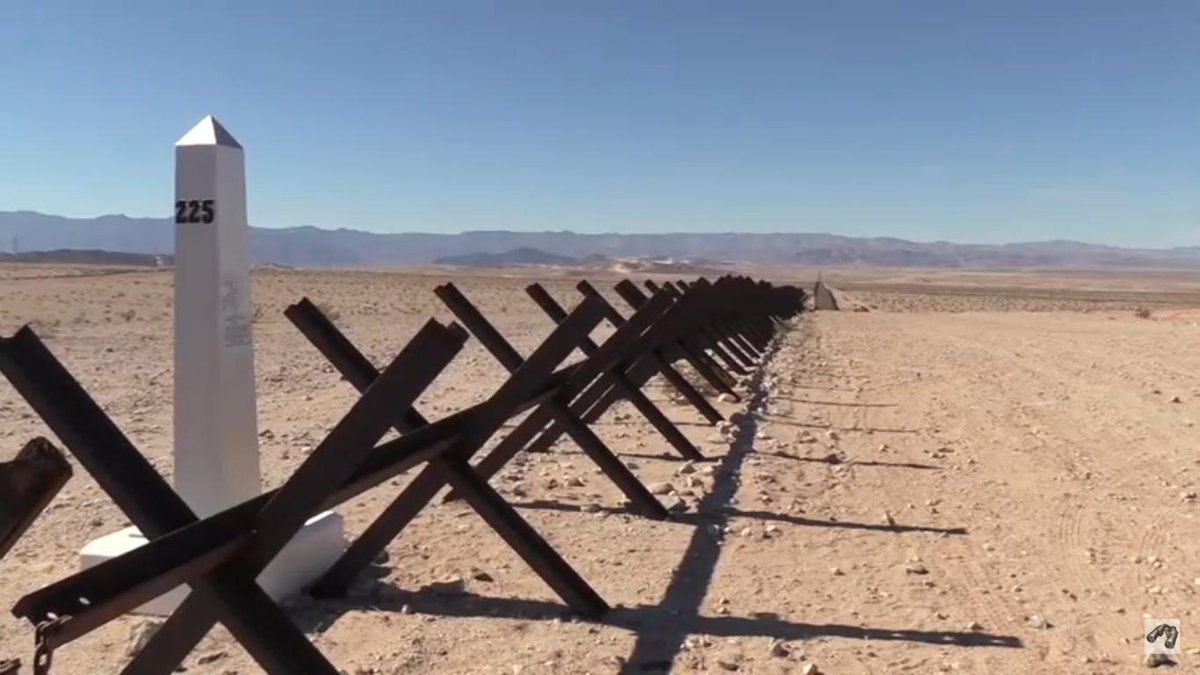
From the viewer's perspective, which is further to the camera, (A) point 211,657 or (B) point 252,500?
(A) point 211,657

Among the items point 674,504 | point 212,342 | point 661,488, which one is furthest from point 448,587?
point 661,488

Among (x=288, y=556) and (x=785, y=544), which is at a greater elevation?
(x=288, y=556)

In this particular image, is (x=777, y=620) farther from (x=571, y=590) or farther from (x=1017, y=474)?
(x=1017, y=474)

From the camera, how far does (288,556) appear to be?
16.3ft

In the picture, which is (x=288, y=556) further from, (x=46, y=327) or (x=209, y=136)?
(x=46, y=327)

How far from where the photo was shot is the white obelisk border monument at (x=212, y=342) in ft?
16.2

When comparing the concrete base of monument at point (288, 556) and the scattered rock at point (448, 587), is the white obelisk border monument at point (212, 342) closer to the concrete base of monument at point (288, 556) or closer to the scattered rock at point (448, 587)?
the concrete base of monument at point (288, 556)

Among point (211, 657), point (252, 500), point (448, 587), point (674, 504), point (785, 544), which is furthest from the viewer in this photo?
point (674, 504)

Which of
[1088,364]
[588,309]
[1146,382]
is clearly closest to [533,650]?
[588,309]

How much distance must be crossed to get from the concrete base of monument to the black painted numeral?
4.23 ft

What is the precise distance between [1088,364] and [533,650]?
15.8m

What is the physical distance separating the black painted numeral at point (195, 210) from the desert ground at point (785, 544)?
162 cm

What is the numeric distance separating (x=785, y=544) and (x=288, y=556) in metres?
2.55

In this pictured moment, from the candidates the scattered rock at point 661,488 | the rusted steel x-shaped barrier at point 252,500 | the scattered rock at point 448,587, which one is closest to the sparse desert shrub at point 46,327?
the scattered rock at point 661,488
